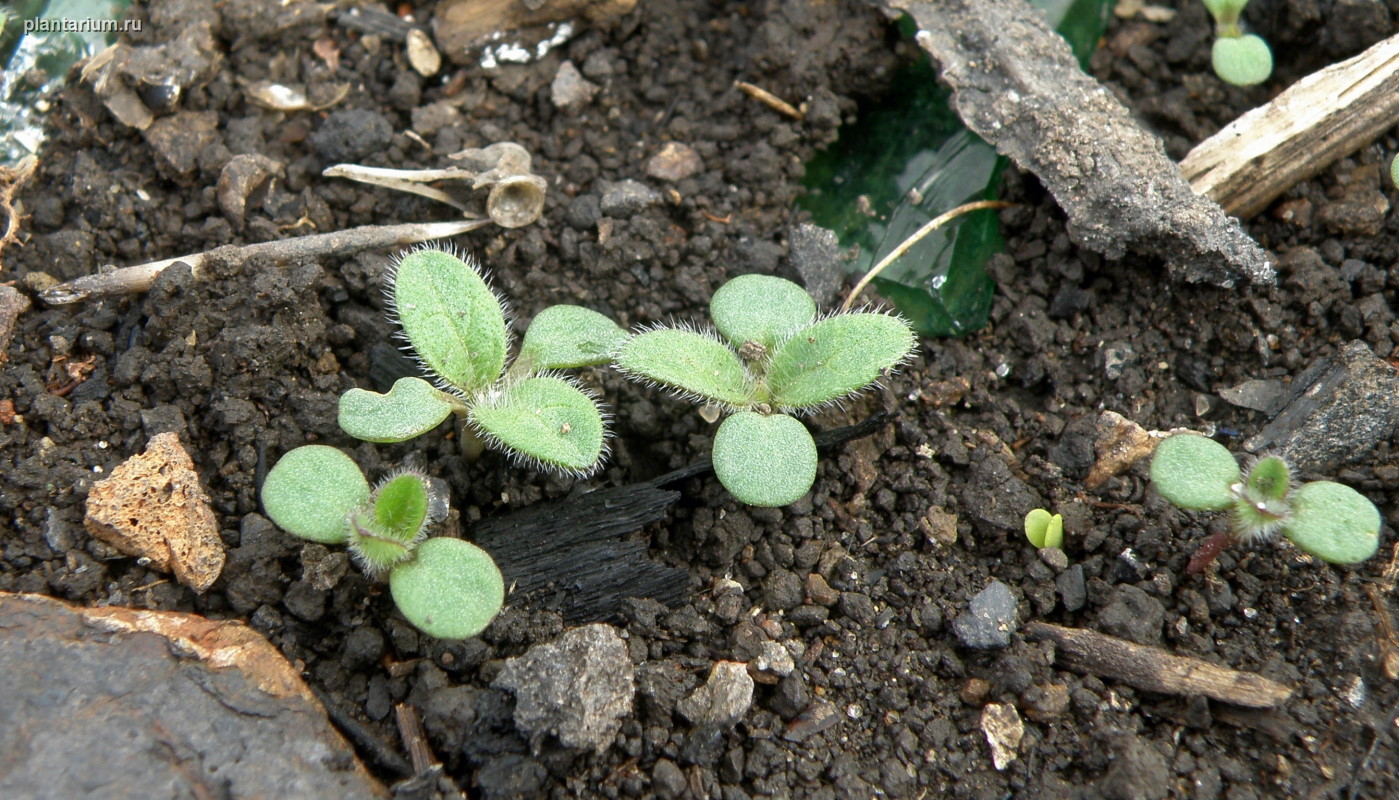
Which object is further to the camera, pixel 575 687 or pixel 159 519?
pixel 159 519

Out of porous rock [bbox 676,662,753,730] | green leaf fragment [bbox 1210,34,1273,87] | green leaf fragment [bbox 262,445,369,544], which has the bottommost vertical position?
porous rock [bbox 676,662,753,730]

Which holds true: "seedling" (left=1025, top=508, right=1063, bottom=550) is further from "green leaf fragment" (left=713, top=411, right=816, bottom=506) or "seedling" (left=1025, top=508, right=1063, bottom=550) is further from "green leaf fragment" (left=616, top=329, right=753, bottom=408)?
"green leaf fragment" (left=616, top=329, right=753, bottom=408)

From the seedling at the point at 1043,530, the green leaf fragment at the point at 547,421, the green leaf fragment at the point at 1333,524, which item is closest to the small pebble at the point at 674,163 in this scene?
the green leaf fragment at the point at 547,421

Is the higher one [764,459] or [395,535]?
[764,459]

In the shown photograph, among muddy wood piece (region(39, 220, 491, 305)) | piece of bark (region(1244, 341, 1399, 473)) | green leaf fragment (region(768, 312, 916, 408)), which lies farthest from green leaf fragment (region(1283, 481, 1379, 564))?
muddy wood piece (region(39, 220, 491, 305))

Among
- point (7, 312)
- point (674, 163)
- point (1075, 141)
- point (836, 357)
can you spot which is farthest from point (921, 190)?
point (7, 312)

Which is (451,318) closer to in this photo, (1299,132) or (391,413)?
(391,413)

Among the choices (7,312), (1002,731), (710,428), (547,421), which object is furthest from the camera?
(710,428)
